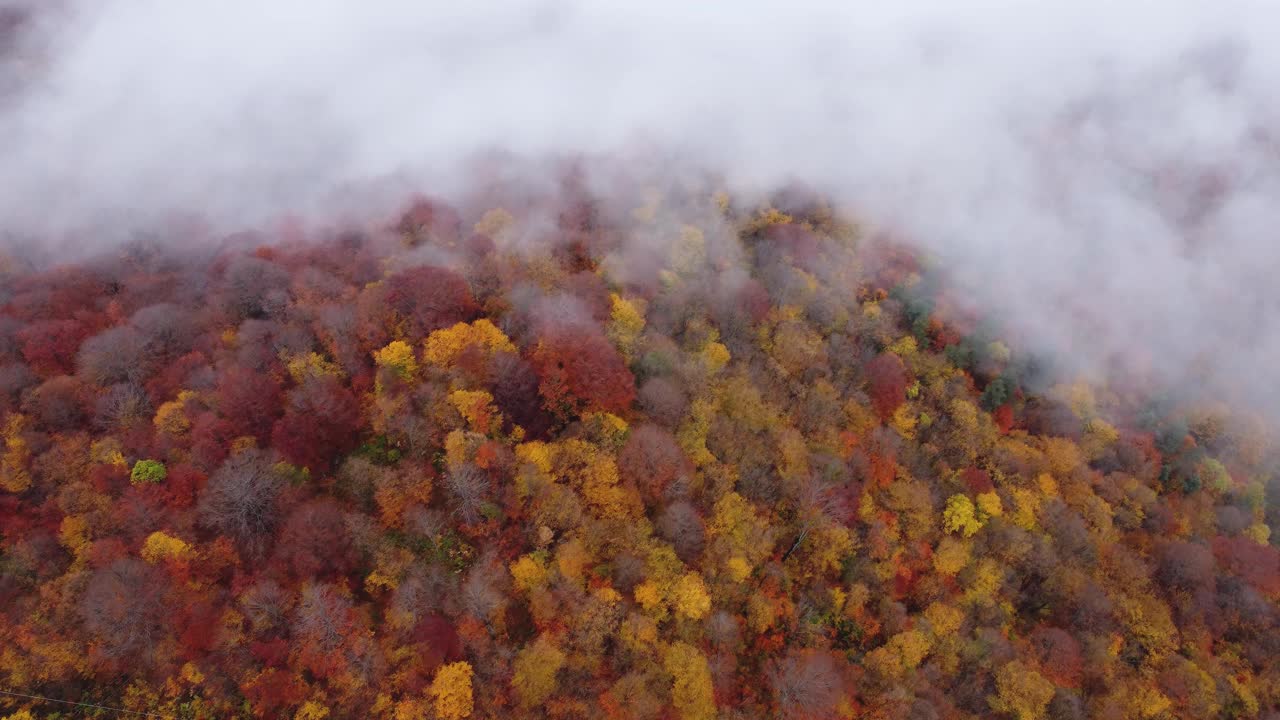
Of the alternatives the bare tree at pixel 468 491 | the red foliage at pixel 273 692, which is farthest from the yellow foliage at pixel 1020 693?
the red foliage at pixel 273 692

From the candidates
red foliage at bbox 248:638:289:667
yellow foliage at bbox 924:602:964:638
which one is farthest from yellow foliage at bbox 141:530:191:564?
yellow foliage at bbox 924:602:964:638

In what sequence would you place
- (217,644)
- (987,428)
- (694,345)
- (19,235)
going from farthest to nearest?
(19,235) → (987,428) → (694,345) → (217,644)

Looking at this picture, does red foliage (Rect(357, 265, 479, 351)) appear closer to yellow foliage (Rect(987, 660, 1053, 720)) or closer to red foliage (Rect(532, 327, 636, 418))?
red foliage (Rect(532, 327, 636, 418))

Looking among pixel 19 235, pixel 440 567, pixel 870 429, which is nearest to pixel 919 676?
pixel 870 429

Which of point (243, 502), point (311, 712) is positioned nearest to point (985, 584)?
point (311, 712)

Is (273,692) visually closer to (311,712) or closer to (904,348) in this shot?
(311,712)

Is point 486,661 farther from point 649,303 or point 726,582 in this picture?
point 649,303
